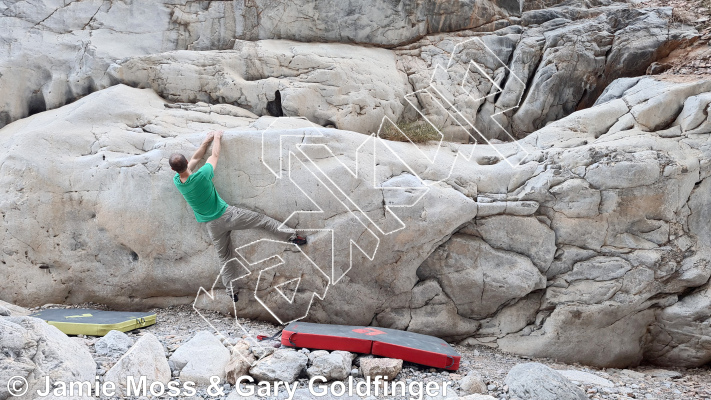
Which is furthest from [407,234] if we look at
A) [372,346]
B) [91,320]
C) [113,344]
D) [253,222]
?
[91,320]

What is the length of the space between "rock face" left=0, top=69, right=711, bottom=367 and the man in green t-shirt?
0.44 ft

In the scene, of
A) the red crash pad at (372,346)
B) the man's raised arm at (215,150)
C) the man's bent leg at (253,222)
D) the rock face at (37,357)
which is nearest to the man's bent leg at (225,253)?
the man's bent leg at (253,222)

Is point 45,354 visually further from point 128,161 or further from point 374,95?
point 374,95

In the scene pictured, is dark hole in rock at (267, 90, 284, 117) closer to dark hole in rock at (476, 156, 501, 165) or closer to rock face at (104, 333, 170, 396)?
dark hole in rock at (476, 156, 501, 165)

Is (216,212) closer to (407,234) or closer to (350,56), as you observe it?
(407,234)

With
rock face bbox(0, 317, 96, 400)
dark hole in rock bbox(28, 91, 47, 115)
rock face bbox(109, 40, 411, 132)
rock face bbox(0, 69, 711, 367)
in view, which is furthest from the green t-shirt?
dark hole in rock bbox(28, 91, 47, 115)

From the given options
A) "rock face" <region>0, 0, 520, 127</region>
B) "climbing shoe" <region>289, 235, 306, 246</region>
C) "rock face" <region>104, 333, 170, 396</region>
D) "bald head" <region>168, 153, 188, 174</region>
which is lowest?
"rock face" <region>104, 333, 170, 396</region>

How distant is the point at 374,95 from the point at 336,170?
1.69 m

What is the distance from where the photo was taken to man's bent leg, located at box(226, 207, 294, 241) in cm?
445

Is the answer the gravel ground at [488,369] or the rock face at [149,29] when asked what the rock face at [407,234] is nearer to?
the gravel ground at [488,369]

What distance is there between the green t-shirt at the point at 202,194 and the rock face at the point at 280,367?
150cm

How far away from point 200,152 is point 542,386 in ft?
11.5

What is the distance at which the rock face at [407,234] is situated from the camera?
4602mm

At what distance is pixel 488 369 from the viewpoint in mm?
4176
